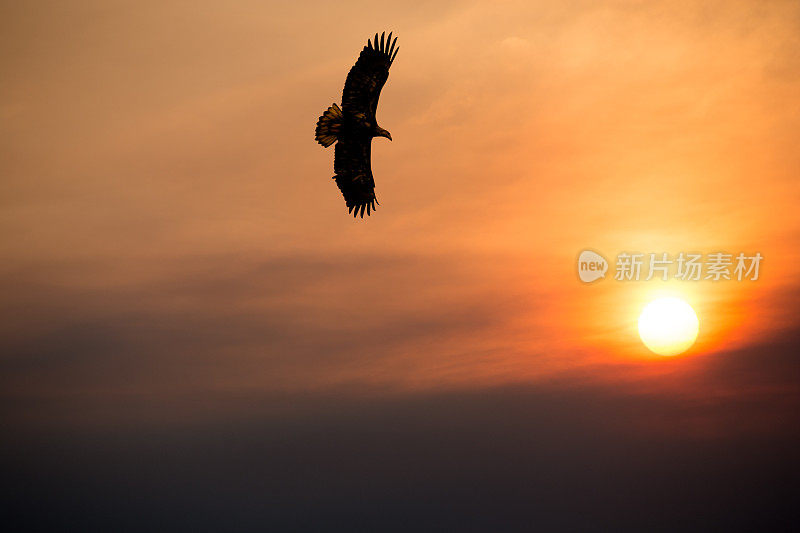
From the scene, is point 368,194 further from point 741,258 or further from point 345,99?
point 741,258

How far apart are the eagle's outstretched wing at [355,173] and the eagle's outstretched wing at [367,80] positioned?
1.48 metres

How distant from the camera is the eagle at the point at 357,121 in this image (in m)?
48.2

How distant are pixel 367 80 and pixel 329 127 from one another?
2.66m

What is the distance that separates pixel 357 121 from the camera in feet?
159

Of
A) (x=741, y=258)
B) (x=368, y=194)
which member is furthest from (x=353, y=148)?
(x=741, y=258)

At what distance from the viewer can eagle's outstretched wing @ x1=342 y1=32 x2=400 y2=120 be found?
48062 millimetres

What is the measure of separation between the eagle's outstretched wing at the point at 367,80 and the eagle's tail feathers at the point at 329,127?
587 millimetres

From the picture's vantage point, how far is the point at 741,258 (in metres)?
61.4

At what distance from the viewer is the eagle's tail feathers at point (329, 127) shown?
48562mm

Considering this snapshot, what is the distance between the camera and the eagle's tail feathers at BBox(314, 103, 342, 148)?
4856cm

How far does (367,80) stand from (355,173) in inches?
166

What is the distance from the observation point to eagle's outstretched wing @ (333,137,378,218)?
4897 cm

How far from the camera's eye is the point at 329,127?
1913 inches

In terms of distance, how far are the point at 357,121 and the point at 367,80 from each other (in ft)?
6.04
